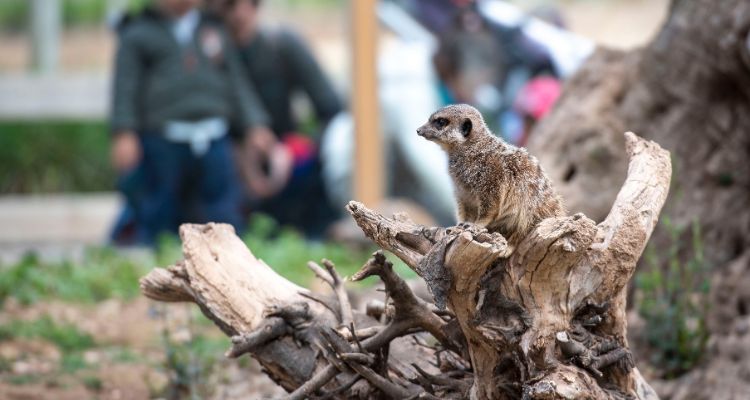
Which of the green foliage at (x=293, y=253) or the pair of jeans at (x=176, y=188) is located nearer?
the green foliage at (x=293, y=253)

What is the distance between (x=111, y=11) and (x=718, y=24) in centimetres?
508

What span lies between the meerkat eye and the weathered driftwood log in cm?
36

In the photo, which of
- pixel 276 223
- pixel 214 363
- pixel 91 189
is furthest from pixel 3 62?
pixel 214 363

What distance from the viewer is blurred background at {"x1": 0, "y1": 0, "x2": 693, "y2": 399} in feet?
24.8

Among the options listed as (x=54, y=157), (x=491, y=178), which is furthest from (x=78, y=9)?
(x=491, y=178)

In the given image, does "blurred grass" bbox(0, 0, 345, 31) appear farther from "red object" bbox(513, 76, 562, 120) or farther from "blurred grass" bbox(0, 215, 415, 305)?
"blurred grass" bbox(0, 215, 415, 305)

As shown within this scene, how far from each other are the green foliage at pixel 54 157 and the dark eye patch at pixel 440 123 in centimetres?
614

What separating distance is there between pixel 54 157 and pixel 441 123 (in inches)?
254

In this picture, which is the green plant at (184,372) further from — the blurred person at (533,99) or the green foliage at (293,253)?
the blurred person at (533,99)

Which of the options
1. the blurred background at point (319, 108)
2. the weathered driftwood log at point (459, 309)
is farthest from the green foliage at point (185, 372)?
the blurred background at point (319, 108)

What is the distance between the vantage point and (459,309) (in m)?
2.82

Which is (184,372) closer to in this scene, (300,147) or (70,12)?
(300,147)

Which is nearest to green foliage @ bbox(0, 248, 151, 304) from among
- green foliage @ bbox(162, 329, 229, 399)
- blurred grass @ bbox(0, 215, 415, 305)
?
blurred grass @ bbox(0, 215, 415, 305)

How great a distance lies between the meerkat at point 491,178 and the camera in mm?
3061
